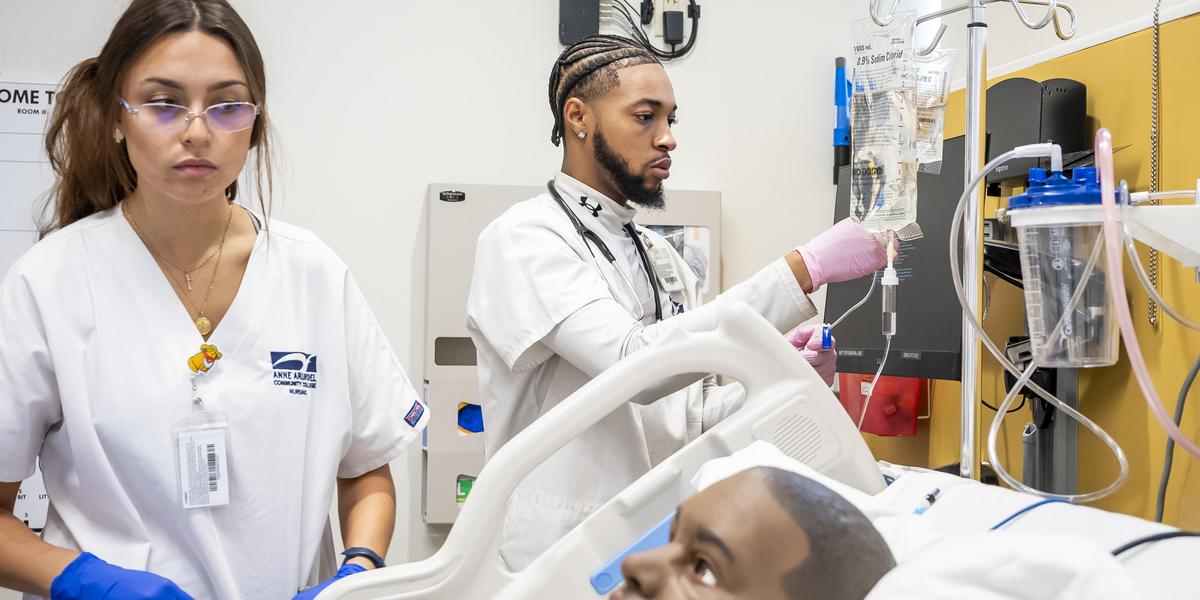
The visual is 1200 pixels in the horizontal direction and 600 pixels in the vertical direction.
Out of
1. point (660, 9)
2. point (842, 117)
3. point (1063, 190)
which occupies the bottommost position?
point (1063, 190)

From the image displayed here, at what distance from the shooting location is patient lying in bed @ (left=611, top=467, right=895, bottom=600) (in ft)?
2.45

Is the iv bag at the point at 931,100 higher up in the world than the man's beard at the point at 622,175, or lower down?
higher up

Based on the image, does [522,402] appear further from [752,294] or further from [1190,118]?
[1190,118]

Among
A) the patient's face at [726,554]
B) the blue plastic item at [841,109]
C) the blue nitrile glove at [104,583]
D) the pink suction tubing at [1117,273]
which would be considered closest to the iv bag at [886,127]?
the pink suction tubing at [1117,273]

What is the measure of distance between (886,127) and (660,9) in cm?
182

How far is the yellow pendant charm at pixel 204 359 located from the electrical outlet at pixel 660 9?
222 cm

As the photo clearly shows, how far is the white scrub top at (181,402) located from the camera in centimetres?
127

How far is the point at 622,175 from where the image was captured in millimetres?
1850

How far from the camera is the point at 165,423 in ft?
4.26

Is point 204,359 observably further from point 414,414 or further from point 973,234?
point 973,234

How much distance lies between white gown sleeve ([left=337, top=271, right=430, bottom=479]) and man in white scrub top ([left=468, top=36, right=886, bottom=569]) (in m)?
0.20

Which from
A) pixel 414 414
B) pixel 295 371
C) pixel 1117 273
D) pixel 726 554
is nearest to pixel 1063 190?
pixel 1117 273

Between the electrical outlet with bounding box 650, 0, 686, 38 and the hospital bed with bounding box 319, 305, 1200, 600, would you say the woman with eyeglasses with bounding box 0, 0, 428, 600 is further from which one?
the electrical outlet with bounding box 650, 0, 686, 38

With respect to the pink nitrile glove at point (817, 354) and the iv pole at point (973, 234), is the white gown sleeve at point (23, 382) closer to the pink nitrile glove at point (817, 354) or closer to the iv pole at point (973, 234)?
the pink nitrile glove at point (817, 354)
